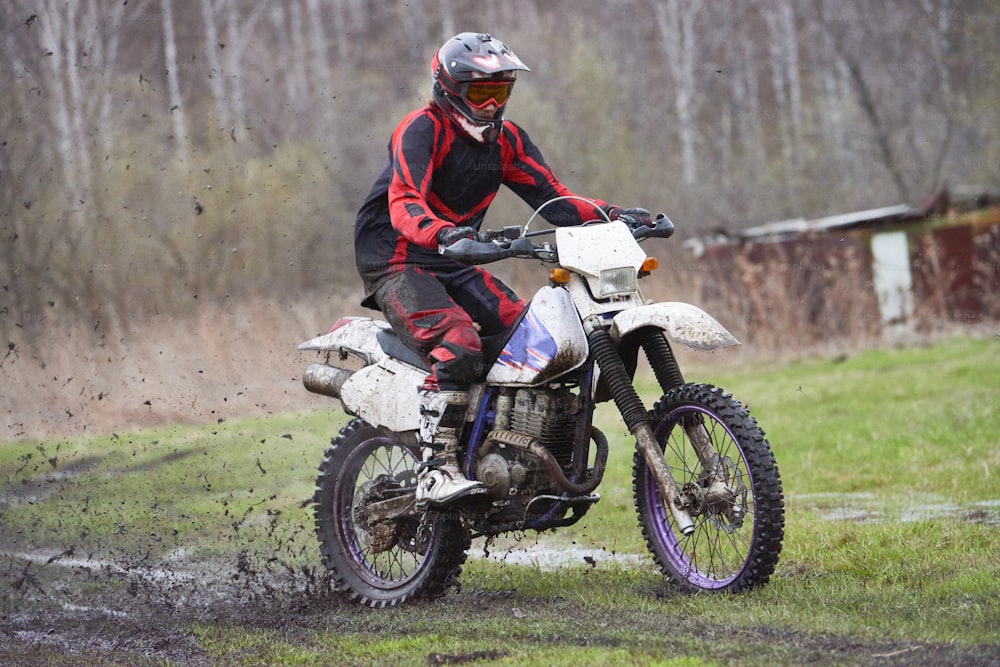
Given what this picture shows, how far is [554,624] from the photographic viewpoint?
550 cm

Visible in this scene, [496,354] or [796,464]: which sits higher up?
[496,354]

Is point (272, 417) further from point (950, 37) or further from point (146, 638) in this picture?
point (950, 37)

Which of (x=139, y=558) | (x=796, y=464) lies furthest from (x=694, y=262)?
(x=139, y=558)

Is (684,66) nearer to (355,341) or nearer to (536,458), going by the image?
(355,341)

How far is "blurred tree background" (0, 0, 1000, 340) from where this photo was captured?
16.0 meters

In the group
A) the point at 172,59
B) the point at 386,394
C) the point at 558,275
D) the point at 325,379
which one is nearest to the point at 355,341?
the point at 325,379

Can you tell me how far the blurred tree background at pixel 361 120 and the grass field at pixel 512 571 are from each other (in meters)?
2.18

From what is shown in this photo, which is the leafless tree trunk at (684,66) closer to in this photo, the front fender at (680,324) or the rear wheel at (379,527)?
the rear wheel at (379,527)

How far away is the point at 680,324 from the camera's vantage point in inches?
221

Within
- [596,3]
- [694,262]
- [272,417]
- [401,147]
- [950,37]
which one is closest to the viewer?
[401,147]

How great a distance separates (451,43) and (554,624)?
108 inches

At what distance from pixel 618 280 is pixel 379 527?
6.14 ft

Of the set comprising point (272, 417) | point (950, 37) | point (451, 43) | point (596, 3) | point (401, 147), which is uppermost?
point (596, 3)

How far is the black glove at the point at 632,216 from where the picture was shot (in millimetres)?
6309
